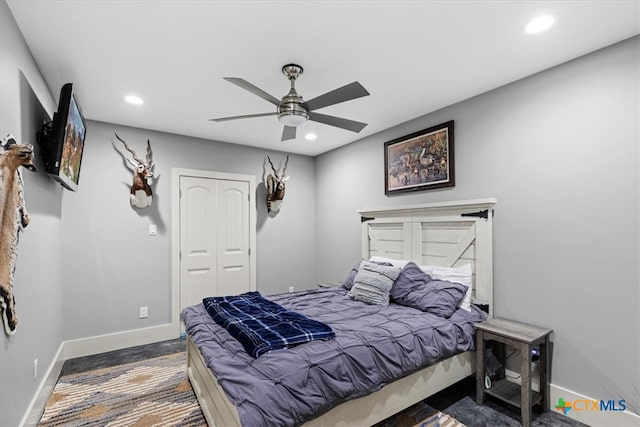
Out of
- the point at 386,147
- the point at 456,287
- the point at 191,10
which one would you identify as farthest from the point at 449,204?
the point at 191,10

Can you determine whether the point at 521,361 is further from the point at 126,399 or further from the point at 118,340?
the point at 118,340

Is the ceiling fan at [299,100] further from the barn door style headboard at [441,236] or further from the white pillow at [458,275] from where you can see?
the white pillow at [458,275]

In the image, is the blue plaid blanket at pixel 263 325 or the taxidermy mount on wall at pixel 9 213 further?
the blue plaid blanket at pixel 263 325

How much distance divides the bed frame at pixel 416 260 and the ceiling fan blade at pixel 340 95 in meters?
1.58

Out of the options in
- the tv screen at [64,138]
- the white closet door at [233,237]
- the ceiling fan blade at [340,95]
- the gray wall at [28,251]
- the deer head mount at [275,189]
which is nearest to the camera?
the gray wall at [28,251]

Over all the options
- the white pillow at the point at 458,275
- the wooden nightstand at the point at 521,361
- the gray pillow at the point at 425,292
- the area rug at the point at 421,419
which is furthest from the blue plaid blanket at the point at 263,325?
the white pillow at the point at 458,275

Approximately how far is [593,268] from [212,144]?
429 centimetres

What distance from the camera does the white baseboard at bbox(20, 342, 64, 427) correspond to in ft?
6.88

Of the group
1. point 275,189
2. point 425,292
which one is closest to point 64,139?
point 275,189

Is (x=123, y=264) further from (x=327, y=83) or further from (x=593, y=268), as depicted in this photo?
(x=593, y=268)

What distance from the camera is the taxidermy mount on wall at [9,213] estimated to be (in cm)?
157

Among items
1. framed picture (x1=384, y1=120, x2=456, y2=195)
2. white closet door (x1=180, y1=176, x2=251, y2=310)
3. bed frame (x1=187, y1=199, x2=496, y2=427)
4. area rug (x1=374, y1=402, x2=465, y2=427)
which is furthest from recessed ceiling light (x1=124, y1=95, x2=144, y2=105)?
area rug (x1=374, y1=402, x2=465, y2=427)

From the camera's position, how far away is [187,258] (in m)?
4.16

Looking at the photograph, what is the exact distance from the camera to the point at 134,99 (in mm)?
3041
